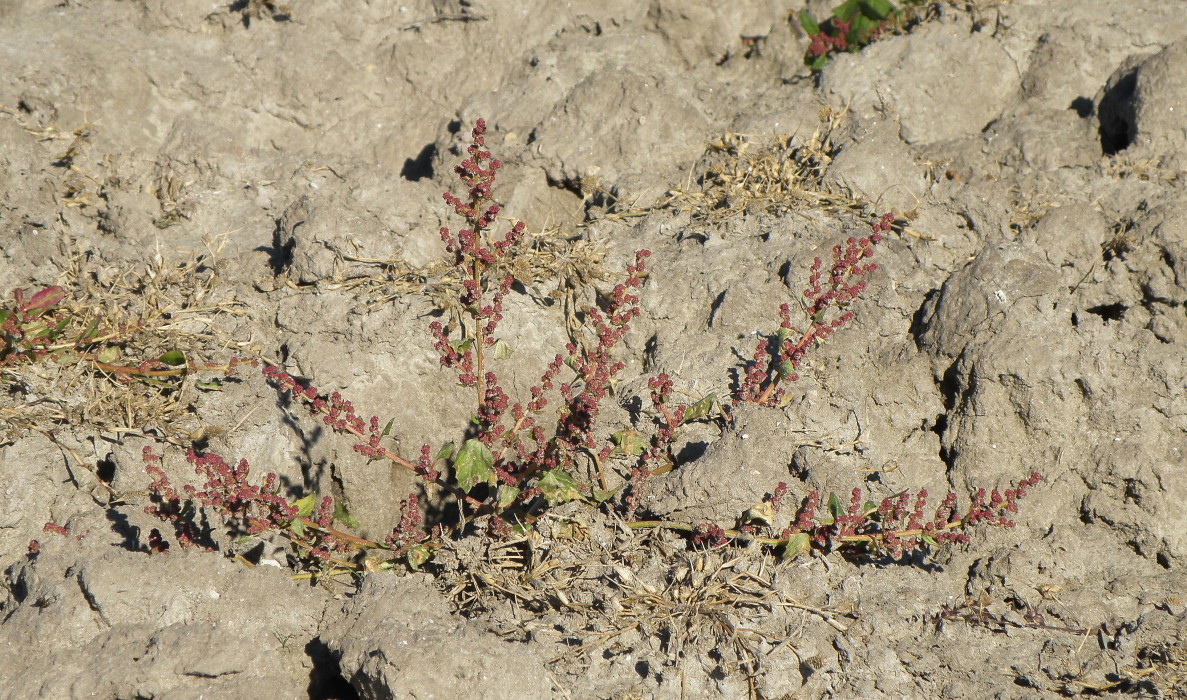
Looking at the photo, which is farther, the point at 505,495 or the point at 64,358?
the point at 64,358

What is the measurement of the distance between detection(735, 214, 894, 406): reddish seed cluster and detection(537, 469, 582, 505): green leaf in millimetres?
853

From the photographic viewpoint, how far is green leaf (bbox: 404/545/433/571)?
3430 mm

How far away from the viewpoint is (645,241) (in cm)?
433

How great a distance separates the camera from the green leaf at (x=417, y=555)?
343 cm

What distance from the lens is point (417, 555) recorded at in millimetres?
3441

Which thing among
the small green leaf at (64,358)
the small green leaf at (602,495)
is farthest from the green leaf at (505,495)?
the small green leaf at (64,358)

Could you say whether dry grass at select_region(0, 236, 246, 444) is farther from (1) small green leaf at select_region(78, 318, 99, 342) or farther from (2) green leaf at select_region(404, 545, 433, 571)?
(2) green leaf at select_region(404, 545, 433, 571)

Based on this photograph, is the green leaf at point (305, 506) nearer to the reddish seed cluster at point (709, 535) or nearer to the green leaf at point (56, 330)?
the green leaf at point (56, 330)

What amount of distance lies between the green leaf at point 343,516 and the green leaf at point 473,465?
500 mm

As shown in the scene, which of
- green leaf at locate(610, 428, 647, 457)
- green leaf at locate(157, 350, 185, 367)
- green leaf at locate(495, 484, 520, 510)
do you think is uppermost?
green leaf at locate(610, 428, 647, 457)

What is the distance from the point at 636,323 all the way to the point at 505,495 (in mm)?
1116

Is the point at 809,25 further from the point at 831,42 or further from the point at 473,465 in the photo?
the point at 473,465

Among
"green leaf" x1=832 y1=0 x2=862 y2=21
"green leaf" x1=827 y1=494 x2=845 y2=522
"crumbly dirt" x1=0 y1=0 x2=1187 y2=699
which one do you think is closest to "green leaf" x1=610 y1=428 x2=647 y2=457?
"crumbly dirt" x1=0 y1=0 x2=1187 y2=699

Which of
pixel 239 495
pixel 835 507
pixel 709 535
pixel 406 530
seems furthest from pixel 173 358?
pixel 835 507
